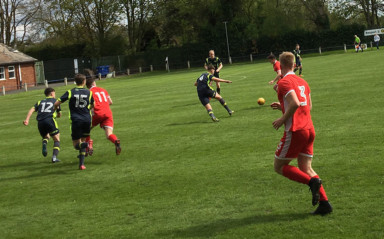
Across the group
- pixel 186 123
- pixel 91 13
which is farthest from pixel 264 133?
pixel 91 13

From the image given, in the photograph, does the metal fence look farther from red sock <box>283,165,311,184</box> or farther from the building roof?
red sock <box>283,165,311,184</box>

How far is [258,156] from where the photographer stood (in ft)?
33.1

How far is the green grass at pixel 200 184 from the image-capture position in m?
6.45

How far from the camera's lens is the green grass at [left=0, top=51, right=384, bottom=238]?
645 centimetres

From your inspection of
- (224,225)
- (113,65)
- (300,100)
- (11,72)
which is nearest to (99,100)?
(224,225)

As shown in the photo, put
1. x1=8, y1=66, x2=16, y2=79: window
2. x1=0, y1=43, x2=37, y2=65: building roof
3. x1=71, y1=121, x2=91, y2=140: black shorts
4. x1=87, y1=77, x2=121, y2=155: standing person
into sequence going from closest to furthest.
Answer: x1=71, y1=121, x2=91, y2=140: black shorts
x1=87, y1=77, x2=121, y2=155: standing person
x1=0, y1=43, x2=37, y2=65: building roof
x1=8, y1=66, x2=16, y2=79: window

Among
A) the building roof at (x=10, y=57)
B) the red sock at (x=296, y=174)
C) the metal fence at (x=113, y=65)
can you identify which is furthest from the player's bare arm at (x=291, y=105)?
the metal fence at (x=113, y=65)

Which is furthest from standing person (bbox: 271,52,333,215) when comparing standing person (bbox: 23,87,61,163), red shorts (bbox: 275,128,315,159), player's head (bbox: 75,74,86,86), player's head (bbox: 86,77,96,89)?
standing person (bbox: 23,87,61,163)

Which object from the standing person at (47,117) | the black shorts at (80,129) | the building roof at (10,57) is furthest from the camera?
the building roof at (10,57)

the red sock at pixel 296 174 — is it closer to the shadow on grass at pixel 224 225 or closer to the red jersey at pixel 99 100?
the shadow on grass at pixel 224 225

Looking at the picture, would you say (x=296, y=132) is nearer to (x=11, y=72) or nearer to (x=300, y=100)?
(x=300, y=100)

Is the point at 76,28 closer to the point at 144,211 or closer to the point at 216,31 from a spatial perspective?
the point at 216,31

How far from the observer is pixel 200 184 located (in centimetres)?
854

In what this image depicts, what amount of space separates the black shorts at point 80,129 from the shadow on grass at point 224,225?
16.5 feet
